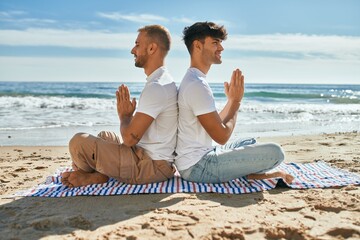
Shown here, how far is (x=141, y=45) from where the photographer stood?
430cm

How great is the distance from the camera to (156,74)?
13.8 feet

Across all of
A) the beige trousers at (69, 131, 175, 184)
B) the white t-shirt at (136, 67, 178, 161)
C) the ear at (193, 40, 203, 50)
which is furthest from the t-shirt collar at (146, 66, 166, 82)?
the beige trousers at (69, 131, 175, 184)

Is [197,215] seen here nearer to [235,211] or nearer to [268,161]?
[235,211]

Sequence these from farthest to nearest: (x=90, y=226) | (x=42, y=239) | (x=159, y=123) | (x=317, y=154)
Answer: (x=317, y=154)
(x=159, y=123)
(x=90, y=226)
(x=42, y=239)

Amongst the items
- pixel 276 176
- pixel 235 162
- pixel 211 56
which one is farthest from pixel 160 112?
pixel 276 176

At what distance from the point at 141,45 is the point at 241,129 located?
702 centimetres

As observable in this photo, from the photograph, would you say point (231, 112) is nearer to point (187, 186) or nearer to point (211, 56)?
point (211, 56)

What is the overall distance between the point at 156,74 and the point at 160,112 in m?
0.40

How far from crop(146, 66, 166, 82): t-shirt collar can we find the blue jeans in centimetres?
92

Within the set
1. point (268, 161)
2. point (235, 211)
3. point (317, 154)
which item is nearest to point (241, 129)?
point (317, 154)

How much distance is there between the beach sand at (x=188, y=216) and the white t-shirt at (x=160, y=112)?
0.49 m

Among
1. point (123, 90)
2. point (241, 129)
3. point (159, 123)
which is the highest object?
point (123, 90)

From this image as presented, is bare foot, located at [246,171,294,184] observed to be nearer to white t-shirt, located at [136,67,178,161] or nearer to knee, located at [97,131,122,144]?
white t-shirt, located at [136,67,178,161]


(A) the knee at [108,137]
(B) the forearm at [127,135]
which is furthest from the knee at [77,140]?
(B) the forearm at [127,135]
